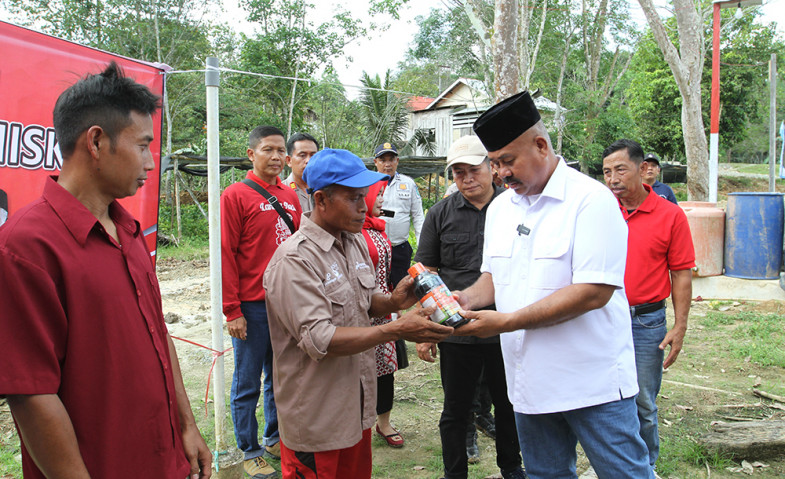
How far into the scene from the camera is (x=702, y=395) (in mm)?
5059

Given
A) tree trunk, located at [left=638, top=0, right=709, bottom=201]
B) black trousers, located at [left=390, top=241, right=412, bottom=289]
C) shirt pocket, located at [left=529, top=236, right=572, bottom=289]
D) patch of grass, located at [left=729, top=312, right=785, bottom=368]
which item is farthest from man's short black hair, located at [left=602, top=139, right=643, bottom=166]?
tree trunk, located at [left=638, top=0, right=709, bottom=201]

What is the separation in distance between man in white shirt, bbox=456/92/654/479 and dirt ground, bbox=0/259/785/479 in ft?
6.07

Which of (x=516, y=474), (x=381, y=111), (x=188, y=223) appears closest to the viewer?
(x=516, y=474)

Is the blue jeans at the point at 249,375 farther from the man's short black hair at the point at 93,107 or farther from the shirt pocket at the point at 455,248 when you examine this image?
the man's short black hair at the point at 93,107

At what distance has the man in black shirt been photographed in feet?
11.4

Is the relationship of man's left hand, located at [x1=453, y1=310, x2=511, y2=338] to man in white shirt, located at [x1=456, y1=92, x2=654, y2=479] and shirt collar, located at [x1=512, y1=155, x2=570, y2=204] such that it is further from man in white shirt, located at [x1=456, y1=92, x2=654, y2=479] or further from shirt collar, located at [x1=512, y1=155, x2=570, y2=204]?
shirt collar, located at [x1=512, y1=155, x2=570, y2=204]

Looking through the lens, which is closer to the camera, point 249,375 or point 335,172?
point 335,172

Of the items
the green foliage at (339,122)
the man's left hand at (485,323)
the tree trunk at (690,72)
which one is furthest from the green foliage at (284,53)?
the man's left hand at (485,323)

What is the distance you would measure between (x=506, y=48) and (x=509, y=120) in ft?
18.9

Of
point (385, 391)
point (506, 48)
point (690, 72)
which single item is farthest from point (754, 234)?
point (385, 391)

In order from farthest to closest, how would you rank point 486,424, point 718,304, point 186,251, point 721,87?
point 721,87, point 186,251, point 718,304, point 486,424

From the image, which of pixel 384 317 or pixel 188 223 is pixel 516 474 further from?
pixel 188 223

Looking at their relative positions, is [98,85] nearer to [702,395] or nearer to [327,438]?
[327,438]

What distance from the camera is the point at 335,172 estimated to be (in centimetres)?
235
